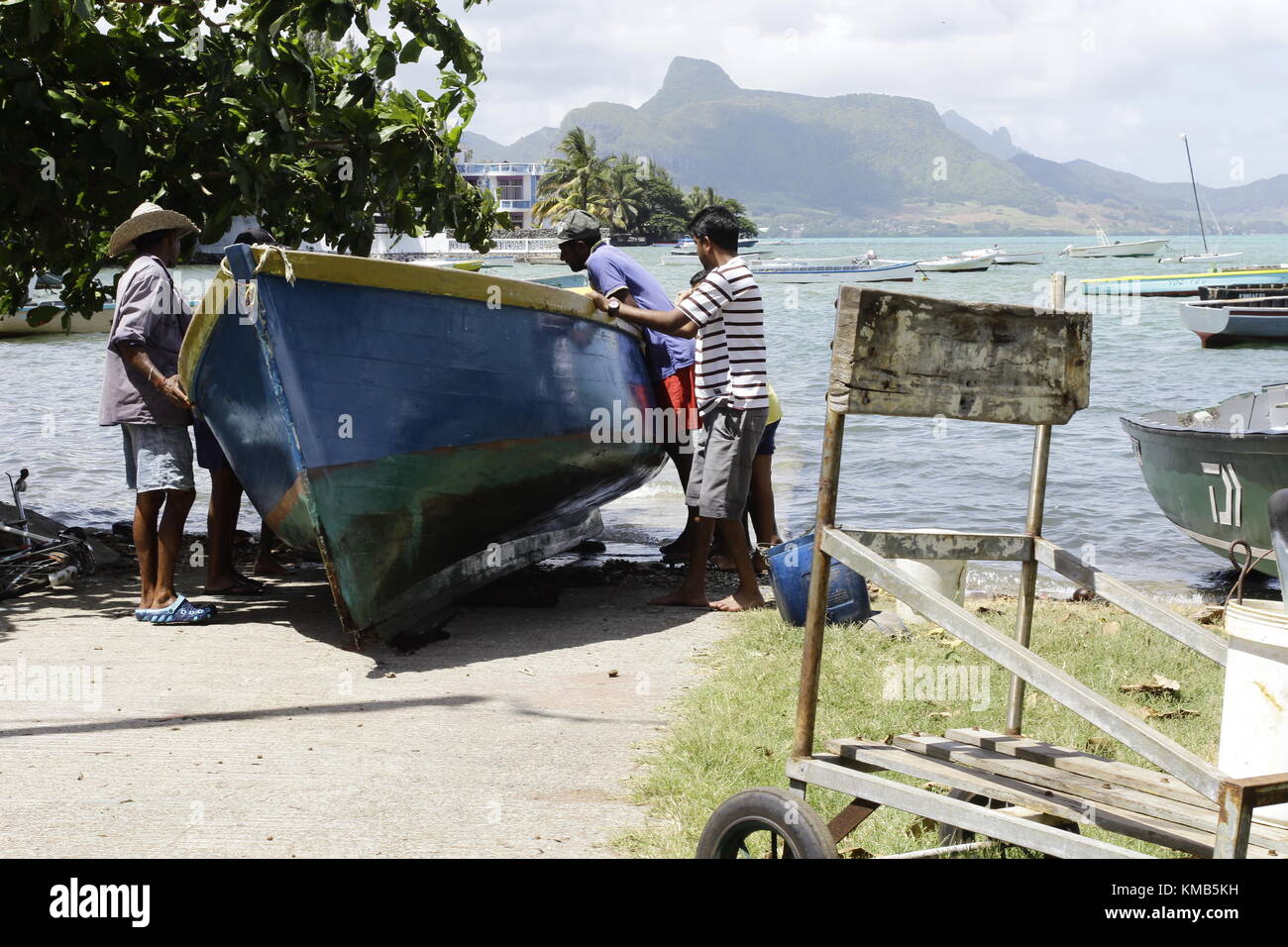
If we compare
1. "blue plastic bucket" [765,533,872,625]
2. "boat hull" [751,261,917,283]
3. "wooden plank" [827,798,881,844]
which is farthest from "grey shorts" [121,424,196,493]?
"boat hull" [751,261,917,283]

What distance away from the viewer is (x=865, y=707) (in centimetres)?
535

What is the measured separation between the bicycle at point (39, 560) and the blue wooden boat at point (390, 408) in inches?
65.3

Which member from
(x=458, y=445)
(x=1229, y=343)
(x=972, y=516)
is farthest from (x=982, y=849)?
(x=1229, y=343)

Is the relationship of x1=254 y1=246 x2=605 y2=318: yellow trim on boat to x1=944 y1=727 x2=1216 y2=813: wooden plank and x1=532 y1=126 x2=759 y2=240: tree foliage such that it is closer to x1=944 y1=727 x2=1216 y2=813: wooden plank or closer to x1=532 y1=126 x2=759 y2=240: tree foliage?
x1=944 y1=727 x2=1216 y2=813: wooden plank

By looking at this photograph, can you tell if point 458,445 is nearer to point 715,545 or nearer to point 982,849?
point 715,545

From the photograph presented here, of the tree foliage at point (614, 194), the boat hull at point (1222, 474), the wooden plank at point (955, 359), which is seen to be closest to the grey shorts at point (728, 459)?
the wooden plank at point (955, 359)

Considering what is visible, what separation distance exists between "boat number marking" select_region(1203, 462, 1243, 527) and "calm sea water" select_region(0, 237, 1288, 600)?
0.68 metres

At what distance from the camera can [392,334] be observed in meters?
6.34

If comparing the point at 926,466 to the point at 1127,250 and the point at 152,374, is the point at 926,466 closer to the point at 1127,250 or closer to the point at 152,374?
the point at 152,374

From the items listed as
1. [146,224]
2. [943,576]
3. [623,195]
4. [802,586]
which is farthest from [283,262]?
[623,195]

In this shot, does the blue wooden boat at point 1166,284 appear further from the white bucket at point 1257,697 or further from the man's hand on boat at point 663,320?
the white bucket at point 1257,697

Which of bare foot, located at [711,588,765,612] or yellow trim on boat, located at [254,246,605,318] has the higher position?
yellow trim on boat, located at [254,246,605,318]

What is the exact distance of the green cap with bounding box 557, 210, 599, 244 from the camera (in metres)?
7.93

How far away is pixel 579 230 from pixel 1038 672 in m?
5.55
